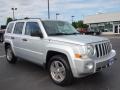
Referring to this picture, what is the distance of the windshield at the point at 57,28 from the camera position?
680 centimetres

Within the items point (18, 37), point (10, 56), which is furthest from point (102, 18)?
point (18, 37)

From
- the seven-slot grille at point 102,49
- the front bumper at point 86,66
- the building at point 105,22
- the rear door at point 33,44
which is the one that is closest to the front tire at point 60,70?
the front bumper at point 86,66

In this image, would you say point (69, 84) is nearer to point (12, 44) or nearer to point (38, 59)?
point (38, 59)

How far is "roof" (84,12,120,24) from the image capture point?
55.5 metres

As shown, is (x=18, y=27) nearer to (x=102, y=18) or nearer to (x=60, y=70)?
(x=60, y=70)

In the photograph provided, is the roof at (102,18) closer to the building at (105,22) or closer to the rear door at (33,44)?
the building at (105,22)

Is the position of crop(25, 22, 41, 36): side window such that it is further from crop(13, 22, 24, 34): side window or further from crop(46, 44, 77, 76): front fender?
crop(46, 44, 77, 76): front fender

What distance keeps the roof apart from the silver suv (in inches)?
1973

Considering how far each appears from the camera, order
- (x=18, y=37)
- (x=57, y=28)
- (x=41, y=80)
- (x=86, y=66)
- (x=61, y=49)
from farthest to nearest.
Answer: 1. (x=18, y=37)
2. (x=57, y=28)
3. (x=41, y=80)
4. (x=61, y=49)
5. (x=86, y=66)

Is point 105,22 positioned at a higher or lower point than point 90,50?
Answer: higher

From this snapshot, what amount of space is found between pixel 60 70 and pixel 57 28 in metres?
1.61

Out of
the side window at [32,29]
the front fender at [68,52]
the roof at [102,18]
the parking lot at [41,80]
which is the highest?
the roof at [102,18]

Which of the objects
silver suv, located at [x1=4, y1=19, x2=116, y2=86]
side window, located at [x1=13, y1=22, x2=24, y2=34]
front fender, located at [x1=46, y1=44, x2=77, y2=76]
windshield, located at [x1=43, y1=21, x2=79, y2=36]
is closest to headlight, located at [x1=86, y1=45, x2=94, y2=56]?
silver suv, located at [x1=4, y1=19, x2=116, y2=86]

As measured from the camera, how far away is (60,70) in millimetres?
6133
